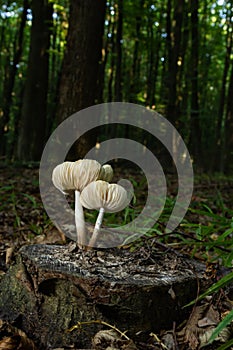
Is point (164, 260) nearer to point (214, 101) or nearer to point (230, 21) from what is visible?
point (230, 21)

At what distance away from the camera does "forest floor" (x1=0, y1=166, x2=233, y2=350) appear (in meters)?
2.04

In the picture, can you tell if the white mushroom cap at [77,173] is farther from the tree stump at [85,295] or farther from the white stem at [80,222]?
the tree stump at [85,295]

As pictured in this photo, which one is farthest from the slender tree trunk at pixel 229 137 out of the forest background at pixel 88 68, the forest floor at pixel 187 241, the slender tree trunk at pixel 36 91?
the slender tree trunk at pixel 36 91

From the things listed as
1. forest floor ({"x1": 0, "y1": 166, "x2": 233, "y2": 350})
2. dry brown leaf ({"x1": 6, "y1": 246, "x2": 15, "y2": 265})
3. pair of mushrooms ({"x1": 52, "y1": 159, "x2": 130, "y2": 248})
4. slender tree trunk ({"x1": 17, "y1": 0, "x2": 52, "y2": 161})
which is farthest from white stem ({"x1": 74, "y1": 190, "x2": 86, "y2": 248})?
slender tree trunk ({"x1": 17, "y1": 0, "x2": 52, "y2": 161})

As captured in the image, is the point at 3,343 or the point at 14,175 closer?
the point at 3,343

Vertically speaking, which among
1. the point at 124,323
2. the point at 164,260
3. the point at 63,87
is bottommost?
the point at 124,323

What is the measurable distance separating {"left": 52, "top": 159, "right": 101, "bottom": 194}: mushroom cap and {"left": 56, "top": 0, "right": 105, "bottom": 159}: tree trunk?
302cm

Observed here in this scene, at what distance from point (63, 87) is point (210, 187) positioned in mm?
3681

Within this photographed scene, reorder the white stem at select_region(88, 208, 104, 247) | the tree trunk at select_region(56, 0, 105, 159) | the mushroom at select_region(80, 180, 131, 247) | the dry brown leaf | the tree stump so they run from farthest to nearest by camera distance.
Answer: the tree trunk at select_region(56, 0, 105, 159) → the dry brown leaf → the white stem at select_region(88, 208, 104, 247) → the mushroom at select_region(80, 180, 131, 247) → the tree stump

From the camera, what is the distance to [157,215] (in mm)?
3570

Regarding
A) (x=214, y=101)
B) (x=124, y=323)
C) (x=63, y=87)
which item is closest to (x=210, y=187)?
(x=63, y=87)

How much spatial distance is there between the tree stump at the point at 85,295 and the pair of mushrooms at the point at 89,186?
293 millimetres

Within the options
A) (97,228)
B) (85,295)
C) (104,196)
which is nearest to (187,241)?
(97,228)

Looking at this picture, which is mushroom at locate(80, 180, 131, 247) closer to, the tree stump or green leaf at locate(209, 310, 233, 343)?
the tree stump
